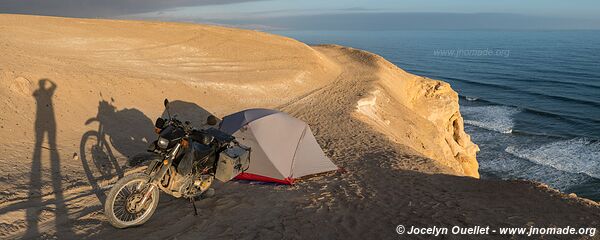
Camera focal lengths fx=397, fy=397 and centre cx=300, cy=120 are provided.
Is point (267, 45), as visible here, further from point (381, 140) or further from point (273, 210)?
point (273, 210)

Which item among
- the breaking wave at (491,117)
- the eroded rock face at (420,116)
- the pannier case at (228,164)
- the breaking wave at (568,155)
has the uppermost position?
the pannier case at (228,164)

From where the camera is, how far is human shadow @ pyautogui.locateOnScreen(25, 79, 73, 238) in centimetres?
704

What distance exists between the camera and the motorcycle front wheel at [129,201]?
640 centimetres

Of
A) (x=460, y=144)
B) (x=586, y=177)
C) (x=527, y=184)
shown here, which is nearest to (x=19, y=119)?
(x=527, y=184)

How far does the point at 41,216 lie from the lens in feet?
23.8

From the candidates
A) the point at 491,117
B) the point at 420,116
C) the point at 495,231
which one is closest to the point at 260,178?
the point at 495,231

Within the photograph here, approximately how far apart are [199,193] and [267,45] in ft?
87.3

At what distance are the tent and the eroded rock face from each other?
663 cm

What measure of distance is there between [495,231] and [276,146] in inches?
223

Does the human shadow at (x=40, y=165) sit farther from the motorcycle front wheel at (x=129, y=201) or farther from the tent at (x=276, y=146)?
the tent at (x=276, y=146)

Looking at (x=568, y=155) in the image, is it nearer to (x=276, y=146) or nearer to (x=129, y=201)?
(x=276, y=146)

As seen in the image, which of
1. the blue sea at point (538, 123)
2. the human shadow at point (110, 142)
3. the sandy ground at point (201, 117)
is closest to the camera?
the sandy ground at point (201, 117)

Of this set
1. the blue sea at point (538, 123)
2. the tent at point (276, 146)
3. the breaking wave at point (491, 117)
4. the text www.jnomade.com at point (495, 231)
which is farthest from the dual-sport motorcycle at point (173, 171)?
the breaking wave at point (491, 117)

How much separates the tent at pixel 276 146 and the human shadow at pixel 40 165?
4089 mm
